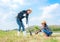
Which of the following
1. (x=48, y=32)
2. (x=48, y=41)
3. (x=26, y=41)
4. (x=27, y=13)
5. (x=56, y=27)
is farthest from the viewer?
(x=56, y=27)

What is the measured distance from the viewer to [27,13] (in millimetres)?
11312

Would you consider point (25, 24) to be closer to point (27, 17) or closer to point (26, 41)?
point (27, 17)

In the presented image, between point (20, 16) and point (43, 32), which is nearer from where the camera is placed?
point (43, 32)

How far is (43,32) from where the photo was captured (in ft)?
31.8

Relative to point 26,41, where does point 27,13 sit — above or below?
above

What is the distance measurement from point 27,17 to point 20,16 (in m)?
0.32

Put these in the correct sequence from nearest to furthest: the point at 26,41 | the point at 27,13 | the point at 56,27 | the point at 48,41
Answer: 1. the point at 48,41
2. the point at 26,41
3. the point at 27,13
4. the point at 56,27

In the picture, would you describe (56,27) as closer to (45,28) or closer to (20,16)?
(20,16)

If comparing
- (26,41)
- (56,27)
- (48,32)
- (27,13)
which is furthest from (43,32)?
(56,27)

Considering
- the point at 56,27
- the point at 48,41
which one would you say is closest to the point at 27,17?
the point at 56,27

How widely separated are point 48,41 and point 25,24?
5052mm

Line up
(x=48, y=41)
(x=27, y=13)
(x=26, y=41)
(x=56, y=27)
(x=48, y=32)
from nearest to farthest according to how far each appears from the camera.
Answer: (x=48, y=41) < (x=26, y=41) < (x=48, y=32) < (x=27, y=13) < (x=56, y=27)

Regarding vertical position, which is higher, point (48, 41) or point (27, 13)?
point (27, 13)

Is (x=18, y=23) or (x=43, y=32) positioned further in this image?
(x=18, y=23)
